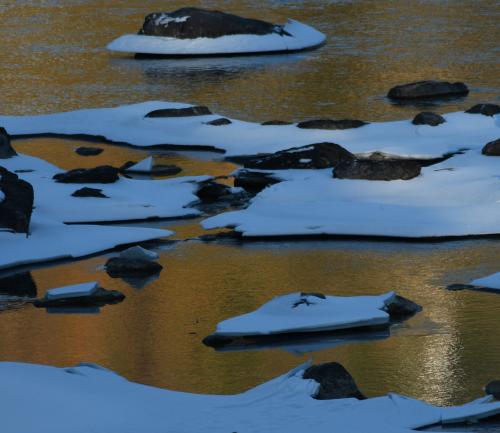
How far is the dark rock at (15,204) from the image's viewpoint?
48.3 ft

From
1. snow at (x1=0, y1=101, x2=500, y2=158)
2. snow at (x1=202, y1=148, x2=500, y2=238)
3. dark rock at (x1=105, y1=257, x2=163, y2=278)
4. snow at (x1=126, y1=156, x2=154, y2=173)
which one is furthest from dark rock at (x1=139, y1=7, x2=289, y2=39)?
dark rock at (x1=105, y1=257, x2=163, y2=278)

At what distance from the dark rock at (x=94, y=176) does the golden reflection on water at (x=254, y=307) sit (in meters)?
2.72

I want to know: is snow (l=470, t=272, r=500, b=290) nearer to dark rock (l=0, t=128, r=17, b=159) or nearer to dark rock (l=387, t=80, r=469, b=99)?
dark rock (l=0, t=128, r=17, b=159)

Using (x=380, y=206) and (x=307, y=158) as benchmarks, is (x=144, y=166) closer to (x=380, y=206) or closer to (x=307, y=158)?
(x=307, y=158)

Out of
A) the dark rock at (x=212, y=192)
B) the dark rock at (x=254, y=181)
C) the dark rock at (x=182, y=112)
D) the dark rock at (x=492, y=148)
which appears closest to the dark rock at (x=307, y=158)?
the dark rock at (x=254, y=181)

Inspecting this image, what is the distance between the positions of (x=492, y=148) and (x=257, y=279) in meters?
5.35

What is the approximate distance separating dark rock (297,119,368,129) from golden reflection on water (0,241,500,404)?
5589mm

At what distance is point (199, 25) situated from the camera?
29.2 m

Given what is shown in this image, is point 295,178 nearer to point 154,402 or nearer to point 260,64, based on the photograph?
point 154,402

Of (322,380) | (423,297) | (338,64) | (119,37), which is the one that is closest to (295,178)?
(423,297)

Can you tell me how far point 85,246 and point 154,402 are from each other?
5445 mm

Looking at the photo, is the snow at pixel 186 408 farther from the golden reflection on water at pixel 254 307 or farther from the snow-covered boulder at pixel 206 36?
the snow-covered boulder at pixel 206 36

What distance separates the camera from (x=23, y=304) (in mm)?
13062

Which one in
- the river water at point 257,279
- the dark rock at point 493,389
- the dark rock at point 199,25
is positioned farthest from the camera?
the dark rock at point 199,25
